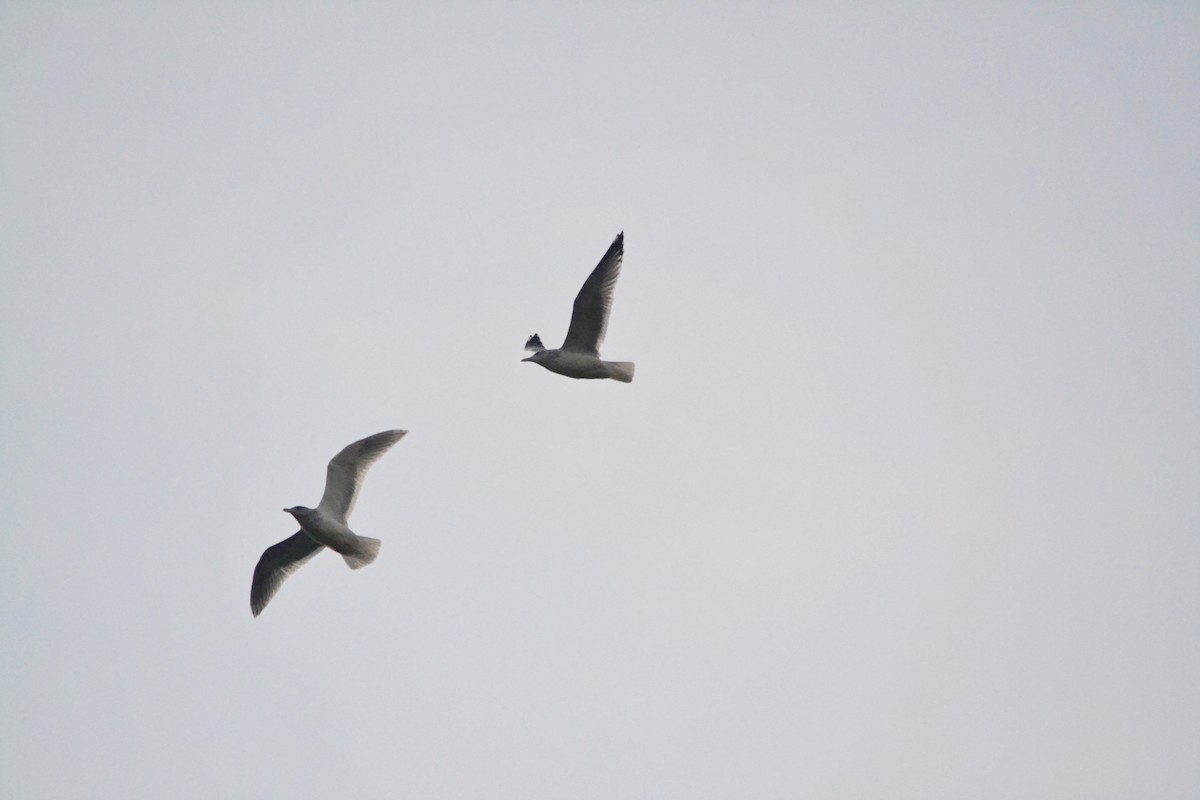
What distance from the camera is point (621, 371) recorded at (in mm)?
19938

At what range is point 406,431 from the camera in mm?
20297

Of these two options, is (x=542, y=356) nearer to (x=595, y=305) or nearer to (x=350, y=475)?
(x=595, y=305)

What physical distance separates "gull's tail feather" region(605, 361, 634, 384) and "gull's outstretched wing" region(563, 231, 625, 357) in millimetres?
331

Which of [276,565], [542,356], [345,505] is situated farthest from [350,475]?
[542,356]

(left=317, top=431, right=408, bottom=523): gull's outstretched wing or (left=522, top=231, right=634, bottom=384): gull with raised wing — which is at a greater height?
(left=522, top=231, right=634, bottom=384): gull with raised wing

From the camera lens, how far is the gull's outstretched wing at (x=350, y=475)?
2020 cm

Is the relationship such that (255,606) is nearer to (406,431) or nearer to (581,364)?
(406,431)

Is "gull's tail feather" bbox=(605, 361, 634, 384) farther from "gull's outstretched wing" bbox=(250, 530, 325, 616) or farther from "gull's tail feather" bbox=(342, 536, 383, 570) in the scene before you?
"gull's outstretched wing" bbox=(250, 530, 325, 616)

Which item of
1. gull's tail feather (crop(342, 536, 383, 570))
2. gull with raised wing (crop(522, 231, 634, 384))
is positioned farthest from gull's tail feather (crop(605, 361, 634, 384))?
gull's tail feather (crop(342, 536, 383, 570))

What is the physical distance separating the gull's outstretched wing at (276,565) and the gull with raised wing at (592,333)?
516 centimetres

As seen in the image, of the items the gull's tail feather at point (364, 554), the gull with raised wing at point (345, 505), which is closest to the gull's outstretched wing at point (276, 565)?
the gull with raised wing at point (345, 505)

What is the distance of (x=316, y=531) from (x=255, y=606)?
7.22 ft

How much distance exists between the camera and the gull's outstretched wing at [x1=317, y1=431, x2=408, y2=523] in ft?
66.3

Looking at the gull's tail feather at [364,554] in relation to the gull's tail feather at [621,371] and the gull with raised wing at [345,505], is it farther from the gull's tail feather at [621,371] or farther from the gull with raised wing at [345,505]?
the gull's tail feather at [621,371]
